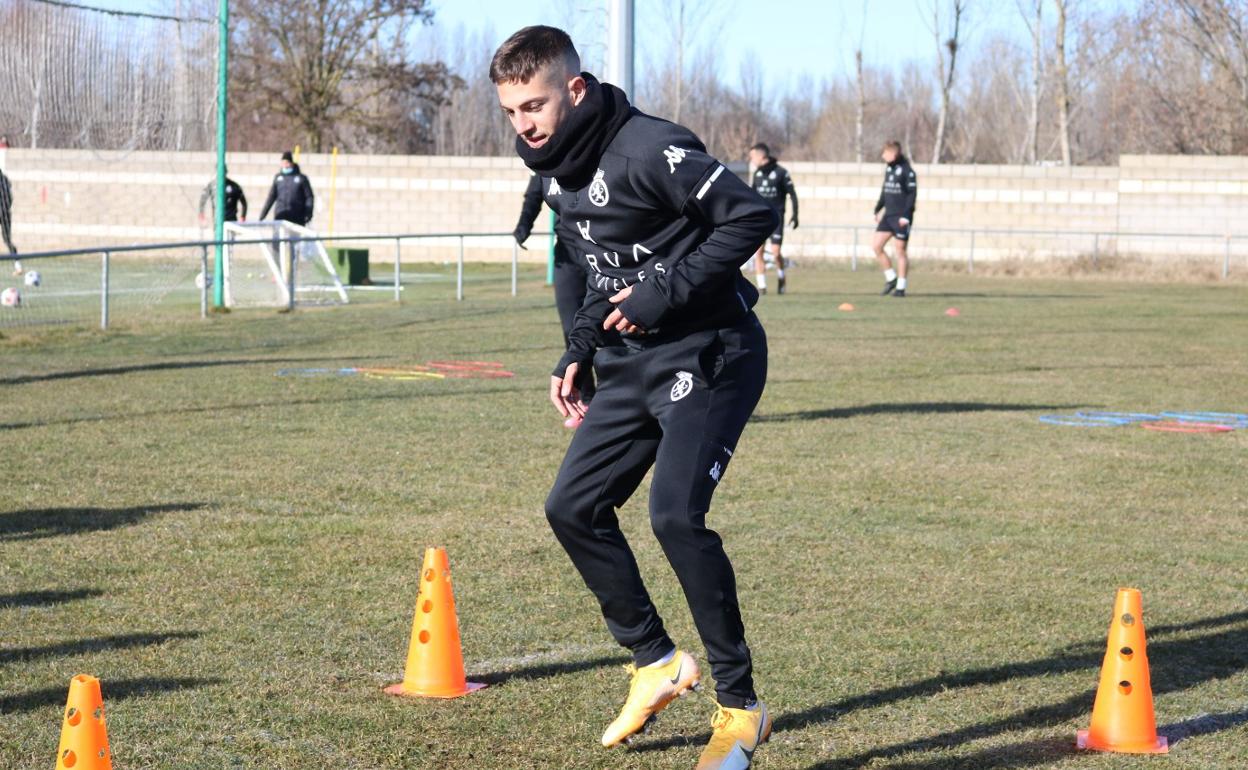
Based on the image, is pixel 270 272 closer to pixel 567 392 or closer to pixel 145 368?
pixel 145 368

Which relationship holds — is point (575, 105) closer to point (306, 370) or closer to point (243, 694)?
point (243, 694)

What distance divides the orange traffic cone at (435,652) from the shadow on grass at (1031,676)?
76 centimetres

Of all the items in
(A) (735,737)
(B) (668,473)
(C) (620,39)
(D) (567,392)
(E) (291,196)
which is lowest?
(A) (735,737)

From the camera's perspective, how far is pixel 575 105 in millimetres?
4312

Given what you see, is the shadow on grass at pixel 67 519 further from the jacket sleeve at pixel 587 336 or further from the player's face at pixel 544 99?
the player's face at pixel 544 99

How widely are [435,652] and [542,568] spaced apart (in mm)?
1889

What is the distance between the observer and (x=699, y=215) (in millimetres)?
4312

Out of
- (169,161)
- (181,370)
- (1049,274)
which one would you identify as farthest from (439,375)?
(1049,274)

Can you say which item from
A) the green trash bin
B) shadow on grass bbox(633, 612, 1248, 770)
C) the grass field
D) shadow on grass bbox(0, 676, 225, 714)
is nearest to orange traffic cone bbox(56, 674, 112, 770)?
the grass field

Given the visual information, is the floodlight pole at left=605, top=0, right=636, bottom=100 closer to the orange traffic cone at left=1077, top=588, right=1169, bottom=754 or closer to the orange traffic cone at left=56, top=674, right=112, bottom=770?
the orange traffic cone at left=1077, top=588, right=1169, bottom=754

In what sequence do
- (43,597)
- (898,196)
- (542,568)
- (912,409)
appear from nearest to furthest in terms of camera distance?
1. (43,597)
2. (542,568)
3. (912,409)
4. (898,196)

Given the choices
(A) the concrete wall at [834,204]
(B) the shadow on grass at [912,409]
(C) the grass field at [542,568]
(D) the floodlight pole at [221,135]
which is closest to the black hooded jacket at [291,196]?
(D) the floodlight pole at [221,135]

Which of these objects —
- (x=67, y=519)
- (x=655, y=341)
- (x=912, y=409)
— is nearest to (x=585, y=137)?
(x=655, y=341)

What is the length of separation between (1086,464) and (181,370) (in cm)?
835
